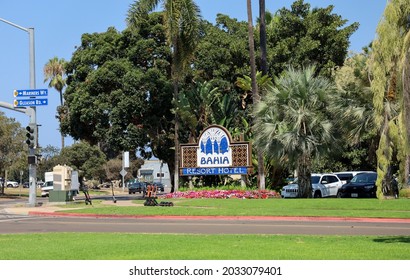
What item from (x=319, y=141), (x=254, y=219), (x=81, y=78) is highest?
(x=81, y=78)

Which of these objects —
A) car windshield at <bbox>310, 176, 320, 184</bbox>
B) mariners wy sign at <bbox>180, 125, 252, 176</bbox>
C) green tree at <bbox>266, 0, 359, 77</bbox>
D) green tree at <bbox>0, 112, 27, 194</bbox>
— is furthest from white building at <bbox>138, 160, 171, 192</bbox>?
car windshield at <bbox>310, 176, 320, 184</bbox>

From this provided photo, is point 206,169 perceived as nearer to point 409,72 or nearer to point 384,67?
point 384,67

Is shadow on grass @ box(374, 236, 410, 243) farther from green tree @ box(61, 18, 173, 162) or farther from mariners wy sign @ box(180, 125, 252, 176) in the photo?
green tree @ box(61, 18, 173, 162)

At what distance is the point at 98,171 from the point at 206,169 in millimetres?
56620

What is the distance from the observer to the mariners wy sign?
128ft

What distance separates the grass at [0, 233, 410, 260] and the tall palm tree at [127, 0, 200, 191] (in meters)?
25.2

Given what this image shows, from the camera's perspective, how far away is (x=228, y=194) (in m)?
37.5

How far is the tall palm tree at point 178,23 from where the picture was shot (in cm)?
3912

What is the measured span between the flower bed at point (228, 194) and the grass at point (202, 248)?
2155 centimetres

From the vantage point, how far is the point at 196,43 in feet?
132

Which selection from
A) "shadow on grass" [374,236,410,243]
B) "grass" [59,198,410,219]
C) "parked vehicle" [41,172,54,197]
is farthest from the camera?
"parked vehicle" [41,172,54,197]

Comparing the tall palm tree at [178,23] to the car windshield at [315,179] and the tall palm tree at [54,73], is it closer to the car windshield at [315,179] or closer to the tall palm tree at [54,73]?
the car windshield at [315,179]
